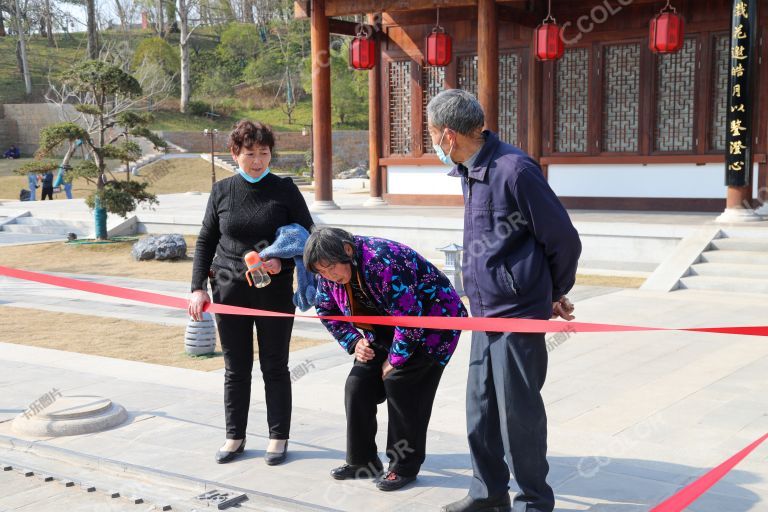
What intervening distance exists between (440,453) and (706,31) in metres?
10.7

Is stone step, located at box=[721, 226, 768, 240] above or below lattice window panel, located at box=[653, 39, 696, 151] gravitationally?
below

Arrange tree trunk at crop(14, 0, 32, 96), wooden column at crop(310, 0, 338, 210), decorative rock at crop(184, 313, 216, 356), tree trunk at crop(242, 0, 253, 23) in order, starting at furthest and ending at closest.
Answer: tree trunk at crop(242, 0, 253, 23)
tree trunk at crop(14, 0, 32, 96)
wooden column at crop(310, 0, 338, 210)
decorative rock at crop(184, 313, 216, 356)

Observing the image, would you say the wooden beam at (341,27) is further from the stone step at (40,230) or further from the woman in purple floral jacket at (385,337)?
the woman in purple floral jacket at (385,337)

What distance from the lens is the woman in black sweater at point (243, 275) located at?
3916mm

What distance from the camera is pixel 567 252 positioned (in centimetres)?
303

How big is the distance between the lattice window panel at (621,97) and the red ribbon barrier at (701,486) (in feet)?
36.5

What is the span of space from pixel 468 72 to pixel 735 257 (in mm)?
6612

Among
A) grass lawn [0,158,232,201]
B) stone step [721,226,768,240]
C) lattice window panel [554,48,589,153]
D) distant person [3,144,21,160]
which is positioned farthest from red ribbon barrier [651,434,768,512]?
distant person [3,144,21,160]

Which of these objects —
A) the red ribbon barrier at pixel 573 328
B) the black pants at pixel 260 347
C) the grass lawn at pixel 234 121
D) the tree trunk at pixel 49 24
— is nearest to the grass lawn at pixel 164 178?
the grass lawn at pixel 234 121

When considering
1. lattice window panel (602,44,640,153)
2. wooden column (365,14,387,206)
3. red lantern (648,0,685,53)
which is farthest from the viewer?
wooden column (365,14,387,206)

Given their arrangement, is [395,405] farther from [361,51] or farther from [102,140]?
[102,140]

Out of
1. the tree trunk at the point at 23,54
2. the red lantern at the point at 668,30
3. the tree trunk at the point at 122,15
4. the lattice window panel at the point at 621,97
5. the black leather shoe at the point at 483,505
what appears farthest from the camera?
the tree trunk at the point at 122,15

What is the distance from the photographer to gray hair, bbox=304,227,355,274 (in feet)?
10.8

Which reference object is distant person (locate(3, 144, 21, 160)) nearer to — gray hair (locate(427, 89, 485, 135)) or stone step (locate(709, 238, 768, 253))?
stone step (locate(709, 238, 768, 253))
